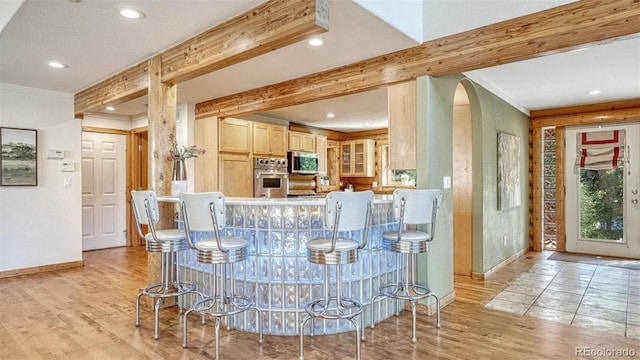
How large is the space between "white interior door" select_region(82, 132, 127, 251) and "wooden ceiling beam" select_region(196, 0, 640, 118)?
12.9ft

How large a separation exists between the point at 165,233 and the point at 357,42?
7.42 ft

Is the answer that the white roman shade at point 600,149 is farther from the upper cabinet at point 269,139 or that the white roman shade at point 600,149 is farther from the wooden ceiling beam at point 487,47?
the upper cabinet at point 269,139

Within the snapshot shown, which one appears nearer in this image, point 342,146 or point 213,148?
point 213,148

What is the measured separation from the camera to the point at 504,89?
486 centimetres

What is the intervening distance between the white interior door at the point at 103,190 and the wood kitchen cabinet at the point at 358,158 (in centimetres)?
444

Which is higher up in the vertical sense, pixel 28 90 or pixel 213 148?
pixel 28 90

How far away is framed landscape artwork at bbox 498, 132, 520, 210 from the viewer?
15.8 ft

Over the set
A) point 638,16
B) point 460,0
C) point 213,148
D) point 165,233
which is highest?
point 460,0

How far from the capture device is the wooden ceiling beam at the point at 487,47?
235 cm

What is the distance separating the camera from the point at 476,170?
14.4 feet

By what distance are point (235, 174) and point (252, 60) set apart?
2283 mm

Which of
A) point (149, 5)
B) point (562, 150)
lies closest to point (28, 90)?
point (149, 5)

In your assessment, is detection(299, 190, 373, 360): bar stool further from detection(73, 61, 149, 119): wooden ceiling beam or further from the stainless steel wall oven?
the stainless steel wall oven

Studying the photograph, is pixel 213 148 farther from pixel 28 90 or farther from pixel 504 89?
pixel 504 89
